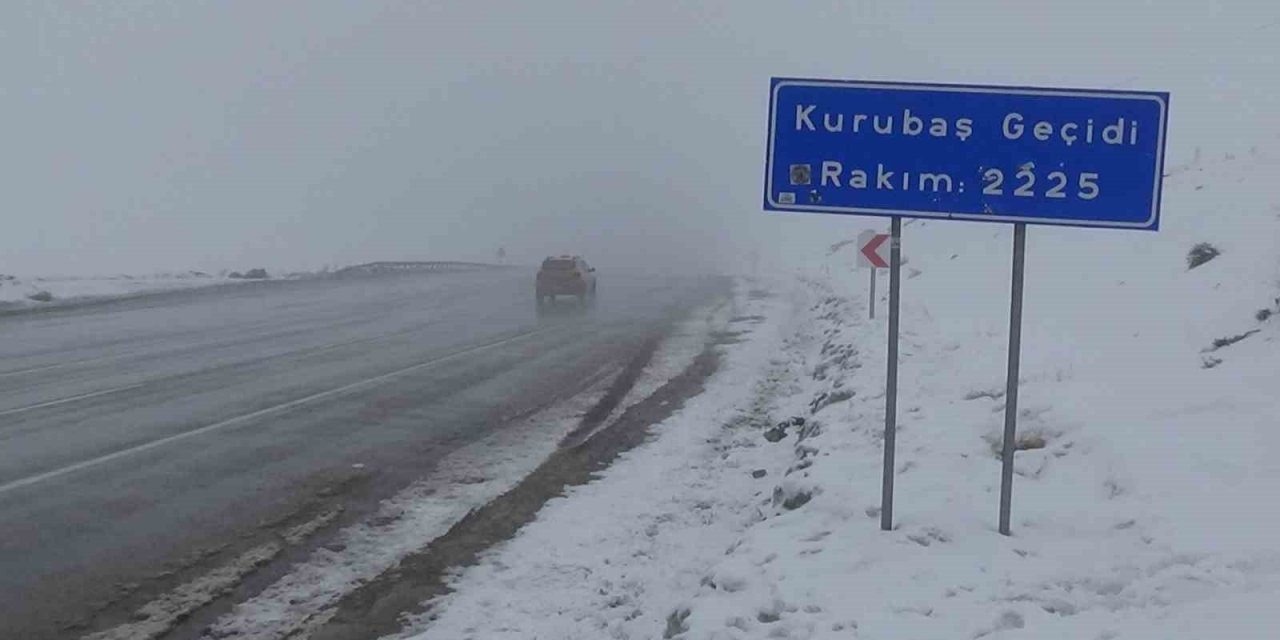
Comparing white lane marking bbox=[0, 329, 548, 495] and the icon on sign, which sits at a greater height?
the icon on sign

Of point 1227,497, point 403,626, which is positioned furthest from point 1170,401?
point 403,626

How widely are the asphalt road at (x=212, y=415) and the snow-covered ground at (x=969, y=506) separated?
2.17 meters

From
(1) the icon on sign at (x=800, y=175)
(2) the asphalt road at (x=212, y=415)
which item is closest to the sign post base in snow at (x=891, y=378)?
(1) the icon on sign at (x=800, y=175)

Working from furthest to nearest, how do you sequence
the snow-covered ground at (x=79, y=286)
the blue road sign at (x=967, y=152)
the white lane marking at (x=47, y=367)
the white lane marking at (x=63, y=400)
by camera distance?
the snow-covered ground at (x=79, y=286) → the white lane marking at (x=47, y=367) → the white lane marking at (x=63, y=400) → the blue road sign at (x=967, y=152)

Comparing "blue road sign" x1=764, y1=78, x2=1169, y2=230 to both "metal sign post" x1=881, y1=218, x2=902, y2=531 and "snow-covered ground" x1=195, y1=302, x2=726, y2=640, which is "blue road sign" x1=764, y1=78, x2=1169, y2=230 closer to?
"metal sign post" x1=881, y1=218, x2=902, y2=531

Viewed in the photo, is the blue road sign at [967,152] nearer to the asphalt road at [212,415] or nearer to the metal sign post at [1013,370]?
the metal sign post at [1013,370]

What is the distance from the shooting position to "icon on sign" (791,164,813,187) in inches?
242

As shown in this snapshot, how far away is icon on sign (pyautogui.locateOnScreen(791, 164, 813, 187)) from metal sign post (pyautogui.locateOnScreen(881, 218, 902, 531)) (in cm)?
55

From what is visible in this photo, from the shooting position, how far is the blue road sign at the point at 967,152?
570 centimetres

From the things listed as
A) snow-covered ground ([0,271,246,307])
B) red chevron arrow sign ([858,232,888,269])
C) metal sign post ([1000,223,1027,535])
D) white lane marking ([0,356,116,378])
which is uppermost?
red chevron arrow sign ([858,232,888,269])

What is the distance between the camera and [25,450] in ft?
33.1

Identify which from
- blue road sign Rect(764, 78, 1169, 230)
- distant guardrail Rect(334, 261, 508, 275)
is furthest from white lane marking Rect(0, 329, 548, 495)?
distant guardrail Rect(334, 261, 508, 275)

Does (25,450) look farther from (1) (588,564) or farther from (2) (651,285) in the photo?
(2) (651,285)

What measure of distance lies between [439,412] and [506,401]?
1113mm
